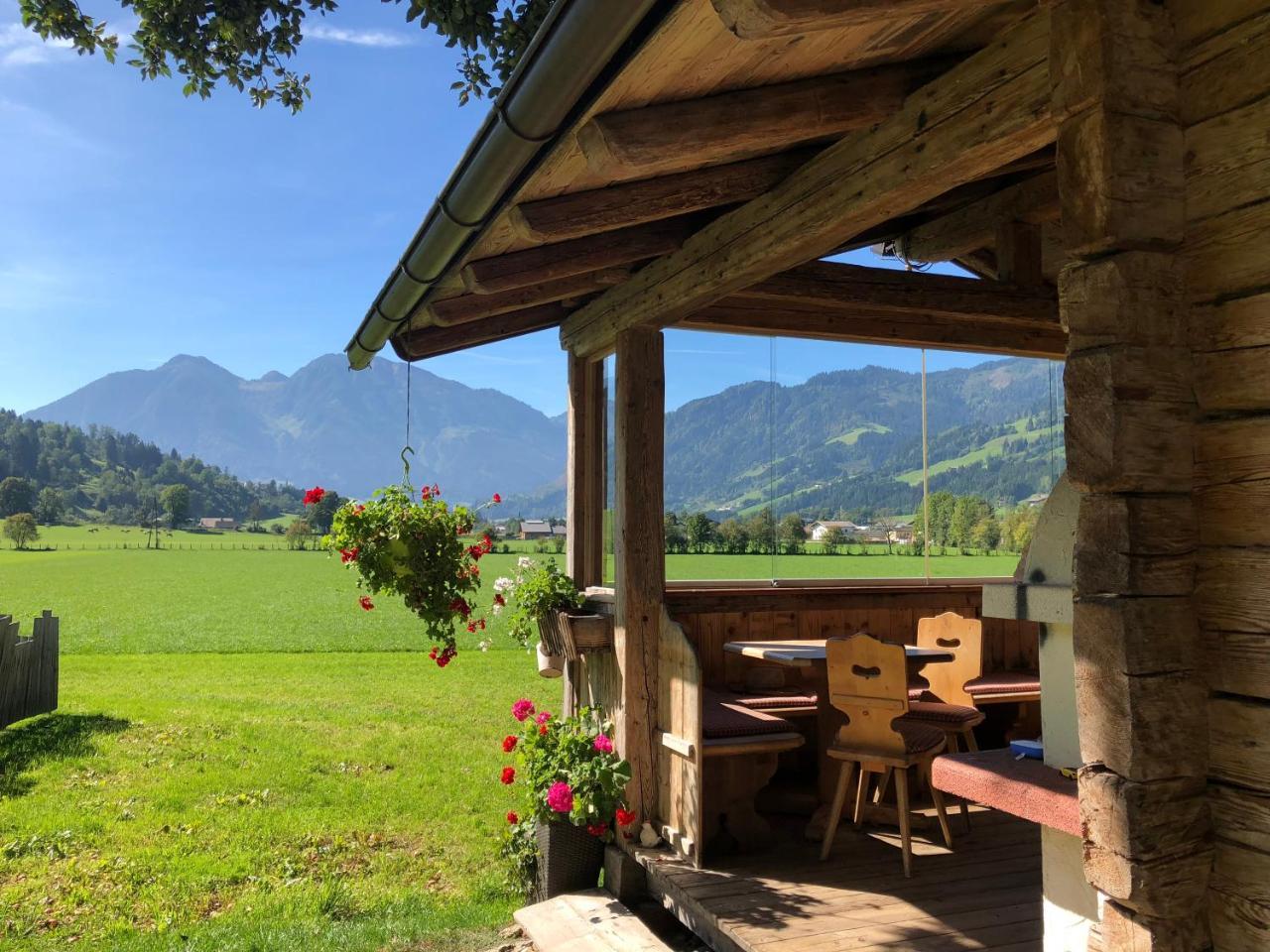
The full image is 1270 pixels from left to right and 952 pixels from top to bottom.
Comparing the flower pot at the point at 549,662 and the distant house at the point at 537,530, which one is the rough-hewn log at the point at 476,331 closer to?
the distant house at the point at 537,530

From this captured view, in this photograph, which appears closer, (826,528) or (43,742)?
(826,528)

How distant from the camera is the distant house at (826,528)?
22.9 ft

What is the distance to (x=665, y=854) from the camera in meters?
4.81

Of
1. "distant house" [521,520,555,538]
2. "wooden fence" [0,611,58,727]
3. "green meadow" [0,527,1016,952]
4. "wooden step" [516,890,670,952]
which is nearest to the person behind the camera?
"wooden step" [516,890,670,952]

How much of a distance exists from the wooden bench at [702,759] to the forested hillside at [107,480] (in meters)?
103

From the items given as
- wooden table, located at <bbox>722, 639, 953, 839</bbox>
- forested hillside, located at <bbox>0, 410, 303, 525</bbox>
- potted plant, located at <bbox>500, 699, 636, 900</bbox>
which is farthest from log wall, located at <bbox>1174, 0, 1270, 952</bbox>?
forested hillside, located at <bbox>0, 410, 303, 525</bbox>

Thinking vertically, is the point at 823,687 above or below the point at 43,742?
above

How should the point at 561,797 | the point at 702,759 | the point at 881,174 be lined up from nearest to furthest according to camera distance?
the point at 881,174 → the point at 702,759 → the point at 561,797

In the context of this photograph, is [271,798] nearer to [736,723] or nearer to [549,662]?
[549,662]

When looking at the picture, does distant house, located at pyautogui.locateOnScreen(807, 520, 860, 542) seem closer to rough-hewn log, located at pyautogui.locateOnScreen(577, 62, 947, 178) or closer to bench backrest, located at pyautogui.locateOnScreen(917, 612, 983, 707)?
bench backrest, located at pyautogui.locateOnScreen(917, 612, 983, 707)

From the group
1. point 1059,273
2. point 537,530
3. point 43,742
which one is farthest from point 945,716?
point 43,742

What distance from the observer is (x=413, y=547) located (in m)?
5.45

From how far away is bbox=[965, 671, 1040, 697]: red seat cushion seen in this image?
18.9 ft

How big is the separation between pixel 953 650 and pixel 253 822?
612 cm
